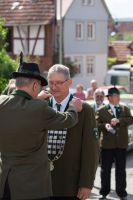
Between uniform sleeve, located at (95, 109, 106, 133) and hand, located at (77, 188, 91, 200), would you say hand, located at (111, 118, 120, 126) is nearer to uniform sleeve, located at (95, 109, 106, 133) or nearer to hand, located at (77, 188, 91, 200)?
uniform sleeve, located at (95, 109, 106, 133)

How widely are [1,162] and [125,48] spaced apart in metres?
49.0

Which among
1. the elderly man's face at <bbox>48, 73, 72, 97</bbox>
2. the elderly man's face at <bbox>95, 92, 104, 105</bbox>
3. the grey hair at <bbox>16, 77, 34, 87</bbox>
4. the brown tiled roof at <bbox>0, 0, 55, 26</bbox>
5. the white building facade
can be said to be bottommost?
the white building facade

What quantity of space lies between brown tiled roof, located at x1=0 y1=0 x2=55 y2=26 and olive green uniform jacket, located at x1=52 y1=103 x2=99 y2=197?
34.0 metres

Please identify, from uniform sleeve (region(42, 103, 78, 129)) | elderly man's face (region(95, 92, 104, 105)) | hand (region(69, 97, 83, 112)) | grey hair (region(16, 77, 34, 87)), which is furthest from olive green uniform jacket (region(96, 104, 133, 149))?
grey hair (region(16, 77, 34, 87))

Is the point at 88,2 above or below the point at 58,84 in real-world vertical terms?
below

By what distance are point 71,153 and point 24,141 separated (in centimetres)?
74

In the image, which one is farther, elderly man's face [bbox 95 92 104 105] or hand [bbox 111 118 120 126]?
elderly man's face [bbox 95 92 104 105]

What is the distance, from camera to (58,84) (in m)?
4.90

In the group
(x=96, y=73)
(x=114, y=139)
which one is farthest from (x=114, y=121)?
(x=96, y=73)

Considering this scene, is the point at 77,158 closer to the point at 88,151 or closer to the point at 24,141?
the point at 88,151

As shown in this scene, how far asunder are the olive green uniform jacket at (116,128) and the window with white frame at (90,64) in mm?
35299

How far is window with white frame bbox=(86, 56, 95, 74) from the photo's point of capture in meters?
44.8

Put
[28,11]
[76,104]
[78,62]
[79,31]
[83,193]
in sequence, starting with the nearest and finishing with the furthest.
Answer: [76,104] < [83,193] < [28,11] < [79,31] < [78,62]

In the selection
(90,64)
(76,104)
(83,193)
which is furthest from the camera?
(90,64)
